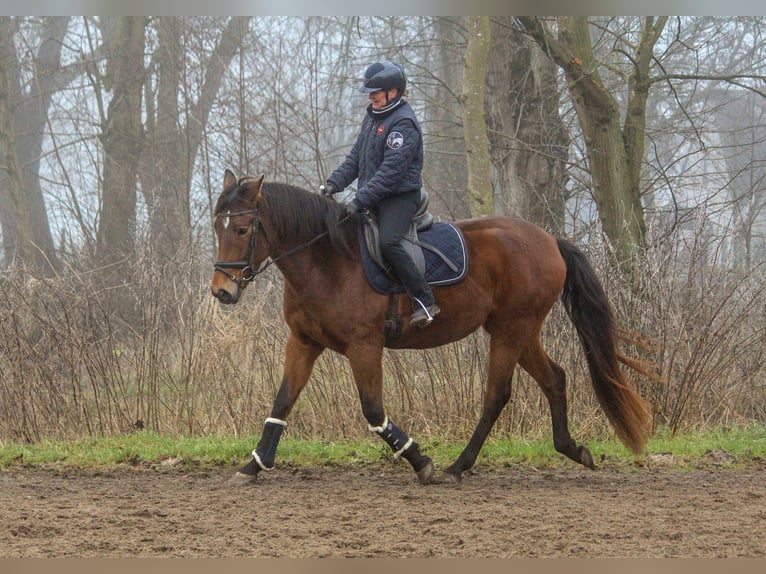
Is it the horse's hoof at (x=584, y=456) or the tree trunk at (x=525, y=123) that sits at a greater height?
the tree trunk at (x=525, y=123)

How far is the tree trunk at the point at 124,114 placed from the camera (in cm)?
1759

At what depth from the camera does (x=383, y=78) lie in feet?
21.1

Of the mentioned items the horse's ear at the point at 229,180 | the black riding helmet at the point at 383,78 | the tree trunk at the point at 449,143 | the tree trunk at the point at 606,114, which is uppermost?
the tree trunk at the point at 449,143

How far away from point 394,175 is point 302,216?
28.0 inches

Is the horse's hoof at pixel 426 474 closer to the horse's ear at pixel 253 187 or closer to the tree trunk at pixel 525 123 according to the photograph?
the horse's ear at pixel 253 187

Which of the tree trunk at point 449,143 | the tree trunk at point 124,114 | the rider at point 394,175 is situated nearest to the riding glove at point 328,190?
the rider at point 394,175

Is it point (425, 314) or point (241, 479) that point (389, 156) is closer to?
point (425, 314)

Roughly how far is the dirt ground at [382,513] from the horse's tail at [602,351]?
1.25 ft

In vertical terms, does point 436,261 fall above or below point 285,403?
above

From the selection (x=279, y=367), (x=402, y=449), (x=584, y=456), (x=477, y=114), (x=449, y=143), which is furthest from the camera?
Answer: (x=449, y=143)

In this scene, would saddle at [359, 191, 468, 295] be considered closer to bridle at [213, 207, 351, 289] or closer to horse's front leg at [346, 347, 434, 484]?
bridle at [213, 207, 351, 289]

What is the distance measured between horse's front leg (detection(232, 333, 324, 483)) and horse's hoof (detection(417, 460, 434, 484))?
104 cm

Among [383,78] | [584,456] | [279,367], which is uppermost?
[383,78]

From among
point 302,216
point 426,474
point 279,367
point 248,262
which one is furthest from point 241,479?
point 279,367
